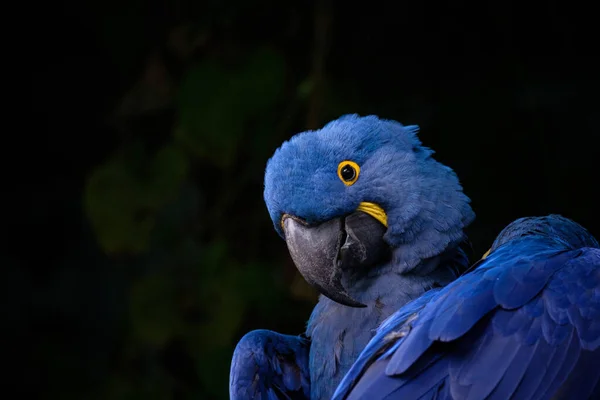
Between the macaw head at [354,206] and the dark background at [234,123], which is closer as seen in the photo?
the macaw head at [354,206]

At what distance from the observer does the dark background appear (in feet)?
6.59

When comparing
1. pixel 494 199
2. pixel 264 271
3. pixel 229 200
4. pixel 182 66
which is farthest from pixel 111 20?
pixel 494 199

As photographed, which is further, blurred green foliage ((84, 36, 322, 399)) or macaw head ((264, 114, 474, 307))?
blurred green foliage ((84, 36, 322, 399))

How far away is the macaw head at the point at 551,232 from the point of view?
1176 millimetres

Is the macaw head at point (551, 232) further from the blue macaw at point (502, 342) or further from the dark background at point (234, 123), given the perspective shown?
the dark background at point (234, 123)

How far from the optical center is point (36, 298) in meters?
2.46

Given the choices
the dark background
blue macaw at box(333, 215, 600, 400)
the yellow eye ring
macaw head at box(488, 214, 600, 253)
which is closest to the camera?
blue macaw at box(333, 215, 600, 400)

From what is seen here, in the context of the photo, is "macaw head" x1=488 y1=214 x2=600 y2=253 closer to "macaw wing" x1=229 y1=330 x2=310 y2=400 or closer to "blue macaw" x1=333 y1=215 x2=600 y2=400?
"blue macaw" x1=333 y1=215 x2=600 y2=400

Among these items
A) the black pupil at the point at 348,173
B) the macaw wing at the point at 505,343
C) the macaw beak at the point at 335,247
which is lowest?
the macaw wing at the point at 505,343

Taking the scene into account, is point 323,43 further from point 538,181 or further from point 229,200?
point 538,181

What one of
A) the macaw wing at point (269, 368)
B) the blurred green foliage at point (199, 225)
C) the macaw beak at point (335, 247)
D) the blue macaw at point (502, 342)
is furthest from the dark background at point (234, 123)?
the blue macaw at point (502, 342)

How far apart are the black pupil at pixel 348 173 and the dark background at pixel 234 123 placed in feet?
2.48

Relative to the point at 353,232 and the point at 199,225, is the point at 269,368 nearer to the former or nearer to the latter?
the point at 353,232

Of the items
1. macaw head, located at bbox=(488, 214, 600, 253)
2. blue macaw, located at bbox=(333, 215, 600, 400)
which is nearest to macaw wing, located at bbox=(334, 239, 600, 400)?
blue macaw, located at bbox=(333, 215, 600, 400)
